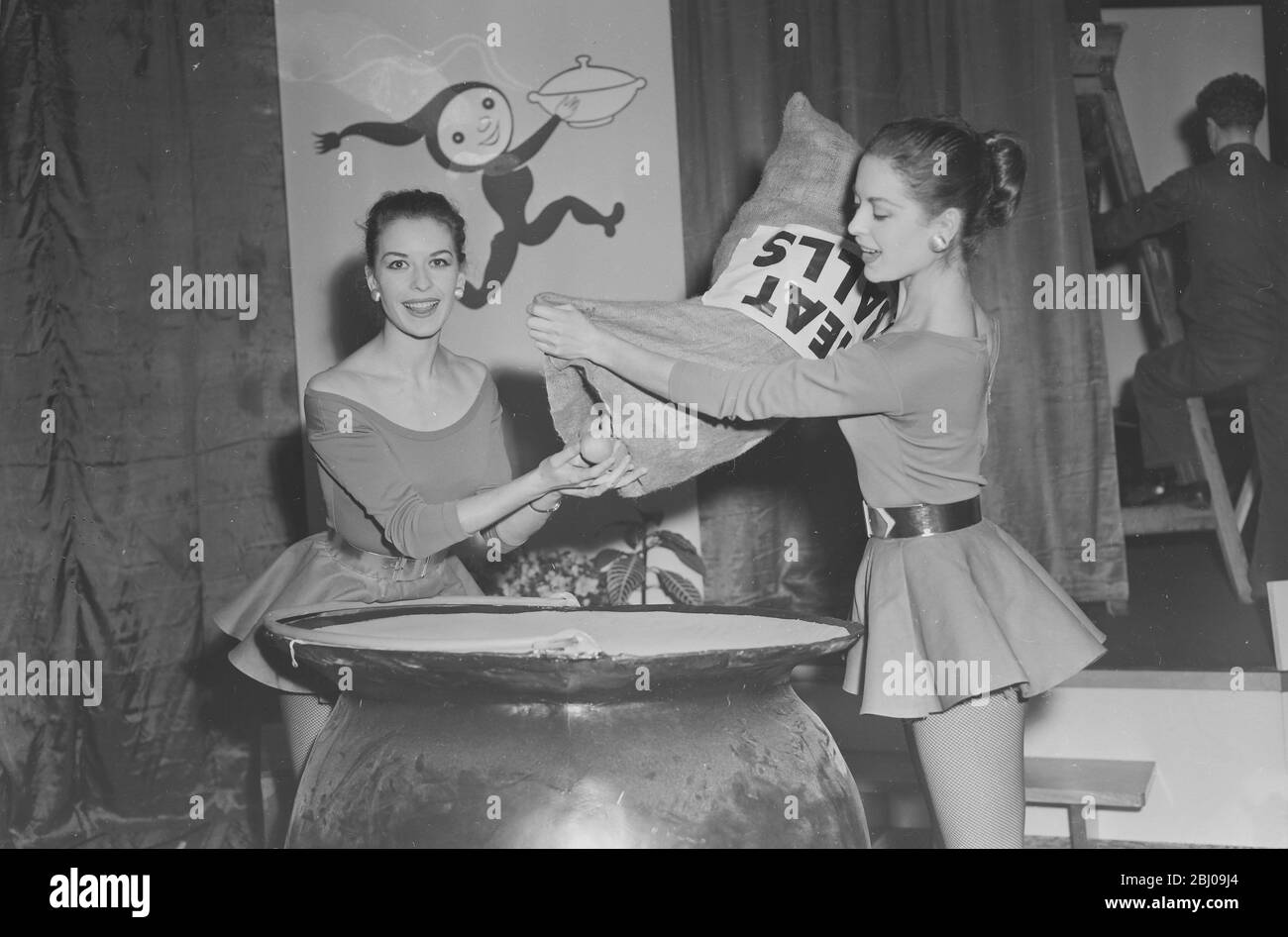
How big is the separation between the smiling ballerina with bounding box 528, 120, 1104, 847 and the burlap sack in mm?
145

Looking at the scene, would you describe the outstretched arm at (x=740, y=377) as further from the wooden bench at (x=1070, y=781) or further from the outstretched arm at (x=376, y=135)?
the outstretched arm at (x=376, y=135)

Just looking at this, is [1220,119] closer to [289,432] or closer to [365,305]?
[365,305]

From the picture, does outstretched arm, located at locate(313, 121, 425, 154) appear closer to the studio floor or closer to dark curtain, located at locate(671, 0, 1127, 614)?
dark curtain, located at locate(671, 0, 1127, 614)

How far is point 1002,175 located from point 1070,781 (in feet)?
4.65

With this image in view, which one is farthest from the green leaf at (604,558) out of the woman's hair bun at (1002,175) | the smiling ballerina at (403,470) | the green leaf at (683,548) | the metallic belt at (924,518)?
the woman's hair bun at (1002,175)

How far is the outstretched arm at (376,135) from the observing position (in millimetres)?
3441

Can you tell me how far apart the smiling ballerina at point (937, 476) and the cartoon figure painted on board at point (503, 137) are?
66.0 inches

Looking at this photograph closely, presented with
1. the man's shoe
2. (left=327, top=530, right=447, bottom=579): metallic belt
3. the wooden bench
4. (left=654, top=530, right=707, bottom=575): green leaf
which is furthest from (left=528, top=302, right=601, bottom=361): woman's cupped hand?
the man's shoe

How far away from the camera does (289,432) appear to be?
335cm

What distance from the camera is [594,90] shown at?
3.42m

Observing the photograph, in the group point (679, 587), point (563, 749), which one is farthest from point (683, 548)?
point (563, 749)

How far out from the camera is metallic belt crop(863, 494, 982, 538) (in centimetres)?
180
